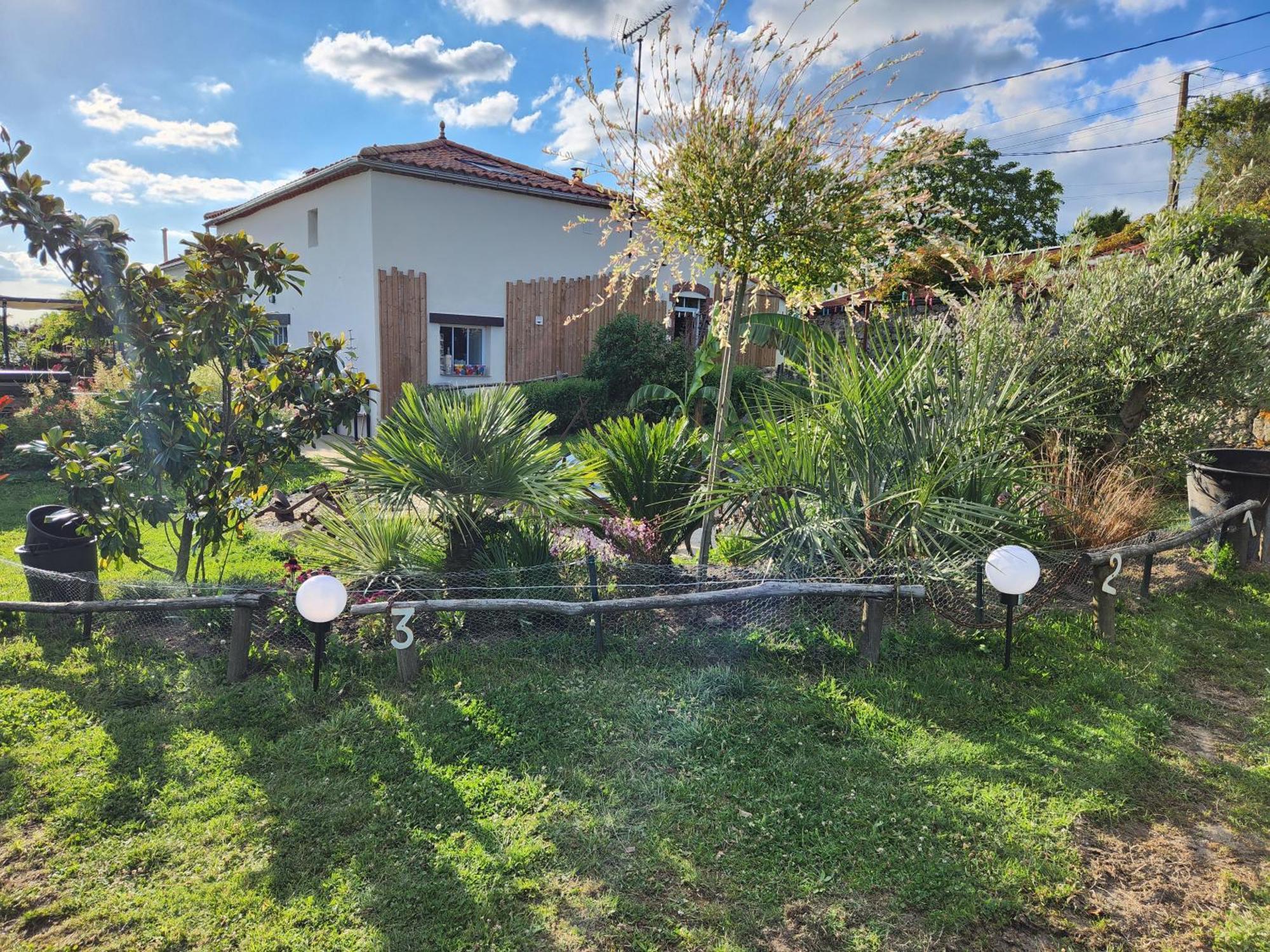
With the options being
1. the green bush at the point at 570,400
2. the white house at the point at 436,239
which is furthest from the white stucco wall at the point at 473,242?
the green bush at the point at 570,400

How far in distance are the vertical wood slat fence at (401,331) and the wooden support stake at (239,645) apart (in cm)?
941

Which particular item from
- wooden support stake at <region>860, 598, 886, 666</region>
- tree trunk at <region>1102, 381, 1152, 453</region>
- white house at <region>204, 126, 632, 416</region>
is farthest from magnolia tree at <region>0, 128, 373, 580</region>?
white house at <region>204, 126, 632, 416</region>

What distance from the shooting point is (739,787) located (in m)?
3.25

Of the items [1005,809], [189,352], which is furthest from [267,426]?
[1005,809]

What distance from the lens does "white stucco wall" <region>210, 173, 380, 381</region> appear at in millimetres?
13344

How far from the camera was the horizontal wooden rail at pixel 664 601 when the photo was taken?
4113 mm

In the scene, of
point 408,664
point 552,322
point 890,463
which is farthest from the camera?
point 552,322

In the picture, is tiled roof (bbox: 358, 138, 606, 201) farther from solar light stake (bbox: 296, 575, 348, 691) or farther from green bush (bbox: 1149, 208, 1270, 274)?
solar light stake (bbox: 296, 575, 348, 691)

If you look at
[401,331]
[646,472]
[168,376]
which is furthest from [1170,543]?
[401,331]

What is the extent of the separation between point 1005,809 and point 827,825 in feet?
2.52

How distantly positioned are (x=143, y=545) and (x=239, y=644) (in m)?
1.90

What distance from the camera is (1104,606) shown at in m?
4.82

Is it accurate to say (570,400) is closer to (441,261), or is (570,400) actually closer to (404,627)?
(441,261)

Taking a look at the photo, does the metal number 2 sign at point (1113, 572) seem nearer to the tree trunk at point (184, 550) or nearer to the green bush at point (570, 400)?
the tree trunk at point (184, 550)
